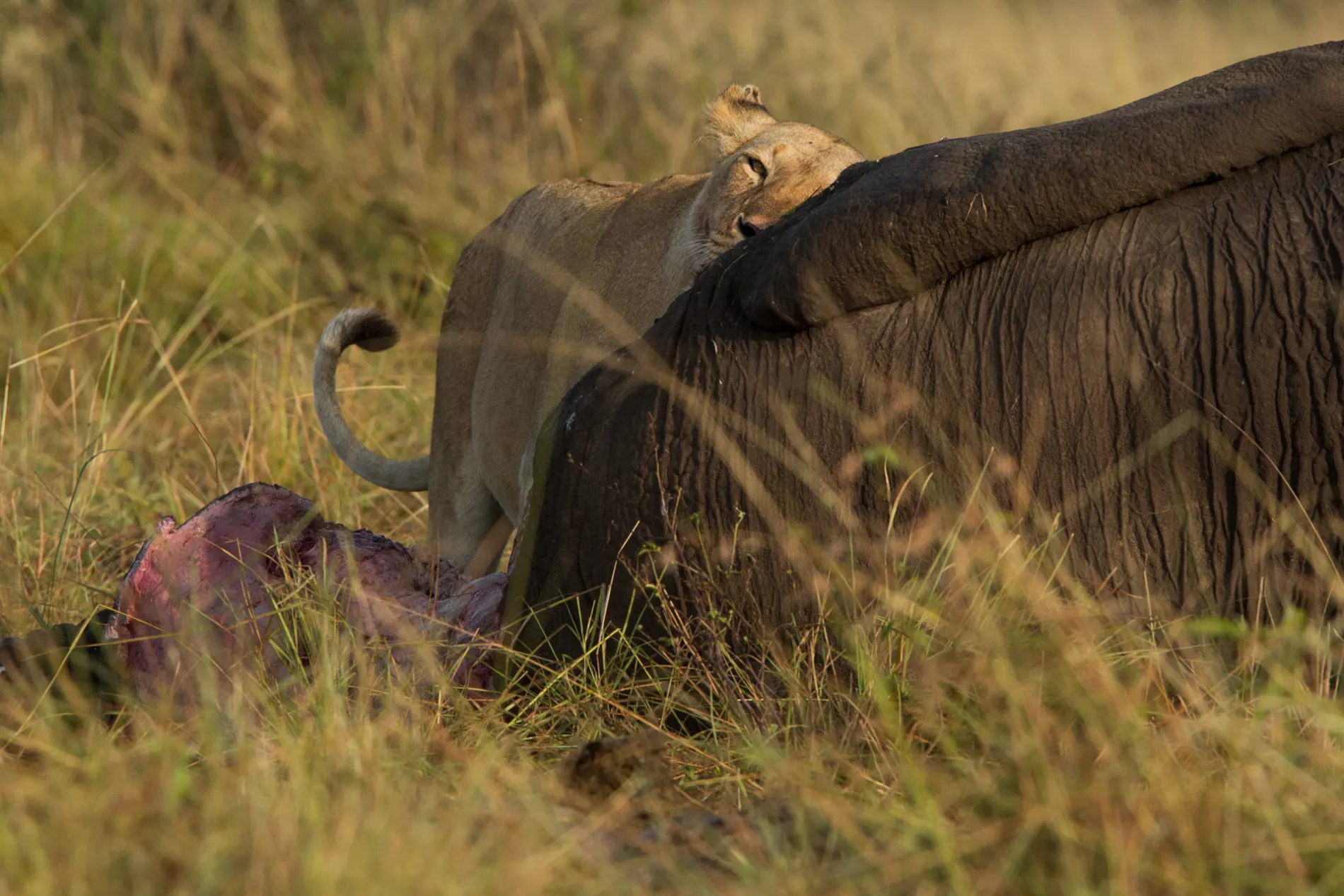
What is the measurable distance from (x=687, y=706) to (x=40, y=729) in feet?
3.39

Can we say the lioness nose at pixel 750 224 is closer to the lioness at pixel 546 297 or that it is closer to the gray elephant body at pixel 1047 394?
the lioness at pixel 546 297

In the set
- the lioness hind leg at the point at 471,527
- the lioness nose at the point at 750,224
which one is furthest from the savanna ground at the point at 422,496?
the lioness nose at the point at 750,224

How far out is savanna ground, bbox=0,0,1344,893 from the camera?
6.08 feet

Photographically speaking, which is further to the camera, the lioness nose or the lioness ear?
the lioness ear

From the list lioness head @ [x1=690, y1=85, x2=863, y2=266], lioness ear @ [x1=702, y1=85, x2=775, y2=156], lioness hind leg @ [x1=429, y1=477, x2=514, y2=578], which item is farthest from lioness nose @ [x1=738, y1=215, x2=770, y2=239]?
lioness hind leg @ [x1=429, y1=477, x2=514, y2=578]

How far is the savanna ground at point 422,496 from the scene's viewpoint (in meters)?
1.85

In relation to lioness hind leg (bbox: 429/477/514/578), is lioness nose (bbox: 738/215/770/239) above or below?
above

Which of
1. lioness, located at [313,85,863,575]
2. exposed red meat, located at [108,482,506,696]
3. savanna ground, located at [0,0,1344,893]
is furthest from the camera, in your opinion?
lioness, located at [313,85,863,575]

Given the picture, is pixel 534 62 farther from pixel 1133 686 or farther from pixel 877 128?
pixel 1133 686

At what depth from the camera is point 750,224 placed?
3740 millimetres

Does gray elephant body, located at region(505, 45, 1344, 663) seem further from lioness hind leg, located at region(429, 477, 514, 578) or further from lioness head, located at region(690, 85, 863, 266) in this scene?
lioness hind leg, located at region(429, 477, 514, 578)

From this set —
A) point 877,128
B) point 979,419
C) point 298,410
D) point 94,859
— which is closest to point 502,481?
point 298,410

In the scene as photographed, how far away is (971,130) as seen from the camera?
24.7 feet

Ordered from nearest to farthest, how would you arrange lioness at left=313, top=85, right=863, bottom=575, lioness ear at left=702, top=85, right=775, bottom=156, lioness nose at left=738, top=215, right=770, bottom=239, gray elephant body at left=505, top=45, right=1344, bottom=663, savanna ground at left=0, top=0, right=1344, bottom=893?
1. savanna ground at left=0, top=0, right=1344, bottom=893
2. gray elephant body at left=505, top=45, right=1344, bottom=663
3. lioness nose at left=738, top=215, right=770, bottom=239
4. lioness at left=313, top=85, right=863, bottom=575
5. lioness ear at left=702, top=85, right=775, bottom=156
